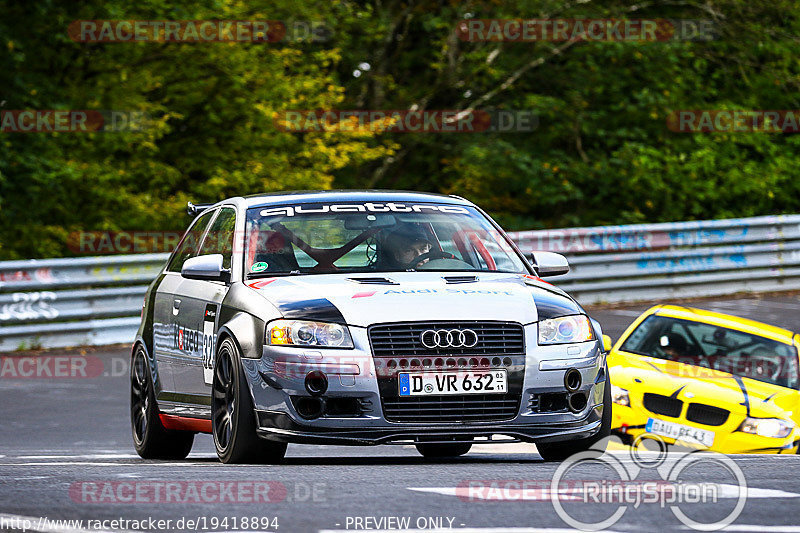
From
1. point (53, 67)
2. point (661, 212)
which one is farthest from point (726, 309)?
point (53, 67)

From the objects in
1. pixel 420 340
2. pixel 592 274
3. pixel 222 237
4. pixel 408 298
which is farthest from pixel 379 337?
pixel 592 274

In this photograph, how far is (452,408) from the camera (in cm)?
827

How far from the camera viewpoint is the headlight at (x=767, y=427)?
13.1m

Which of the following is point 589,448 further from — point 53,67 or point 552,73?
point 552,73

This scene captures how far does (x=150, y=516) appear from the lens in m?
6.26

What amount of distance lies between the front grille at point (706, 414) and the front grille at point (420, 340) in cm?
535

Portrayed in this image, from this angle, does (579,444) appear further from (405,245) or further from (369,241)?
(369,241)

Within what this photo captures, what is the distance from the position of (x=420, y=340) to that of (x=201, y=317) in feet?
6.04

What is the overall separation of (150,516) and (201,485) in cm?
94

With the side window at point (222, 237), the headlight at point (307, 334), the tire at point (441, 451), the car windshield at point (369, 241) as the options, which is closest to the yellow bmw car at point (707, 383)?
the tire at point (441, 451)

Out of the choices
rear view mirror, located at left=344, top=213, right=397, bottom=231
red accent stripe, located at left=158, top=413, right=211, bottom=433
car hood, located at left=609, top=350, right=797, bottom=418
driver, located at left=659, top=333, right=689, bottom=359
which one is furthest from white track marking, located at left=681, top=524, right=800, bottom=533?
driver, located at left=659, top=333, right=689, bottom=359

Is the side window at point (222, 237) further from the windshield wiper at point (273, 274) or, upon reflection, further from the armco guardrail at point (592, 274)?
the armco guardrail at point (592, 274)

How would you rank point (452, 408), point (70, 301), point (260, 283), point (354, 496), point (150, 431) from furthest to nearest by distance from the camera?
point (70, 301) → point (150, 431) → point (260, 283) → point (452, 408) → point (354, 496)

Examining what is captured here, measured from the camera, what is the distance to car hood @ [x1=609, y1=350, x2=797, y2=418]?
13242 millimetres
